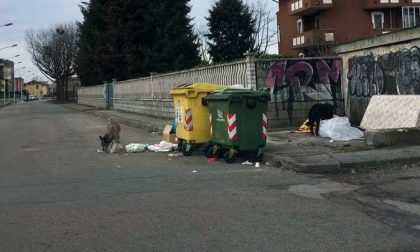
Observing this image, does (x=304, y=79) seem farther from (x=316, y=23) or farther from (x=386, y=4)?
(x=386, y=4)

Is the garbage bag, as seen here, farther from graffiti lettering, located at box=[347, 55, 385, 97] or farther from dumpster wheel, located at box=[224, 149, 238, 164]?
dumpster wheel, located at box=[224, 149, 238, 164]

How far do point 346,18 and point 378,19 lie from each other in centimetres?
295

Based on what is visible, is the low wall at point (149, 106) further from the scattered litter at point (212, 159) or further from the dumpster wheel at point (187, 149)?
the scattered litter at point (212, 159)

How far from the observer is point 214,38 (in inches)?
1812

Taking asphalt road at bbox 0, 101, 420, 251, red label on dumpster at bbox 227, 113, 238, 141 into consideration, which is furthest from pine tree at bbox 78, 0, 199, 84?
asphalt road at bbox 0, 101, 420, 251

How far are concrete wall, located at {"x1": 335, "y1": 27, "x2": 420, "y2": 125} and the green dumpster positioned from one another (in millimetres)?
4840

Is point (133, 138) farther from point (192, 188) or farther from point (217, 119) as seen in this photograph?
point (192, 188)

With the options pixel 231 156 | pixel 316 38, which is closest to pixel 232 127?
pixel 231 156

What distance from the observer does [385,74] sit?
15695 mm

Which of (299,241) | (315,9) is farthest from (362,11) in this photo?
(299,241)

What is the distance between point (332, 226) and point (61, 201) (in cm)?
394

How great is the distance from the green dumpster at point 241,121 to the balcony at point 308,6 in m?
33.3

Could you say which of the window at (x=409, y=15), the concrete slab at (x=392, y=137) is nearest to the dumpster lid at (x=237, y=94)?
the concrete slab at (x=392, y=137)

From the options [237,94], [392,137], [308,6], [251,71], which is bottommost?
[392,137]
